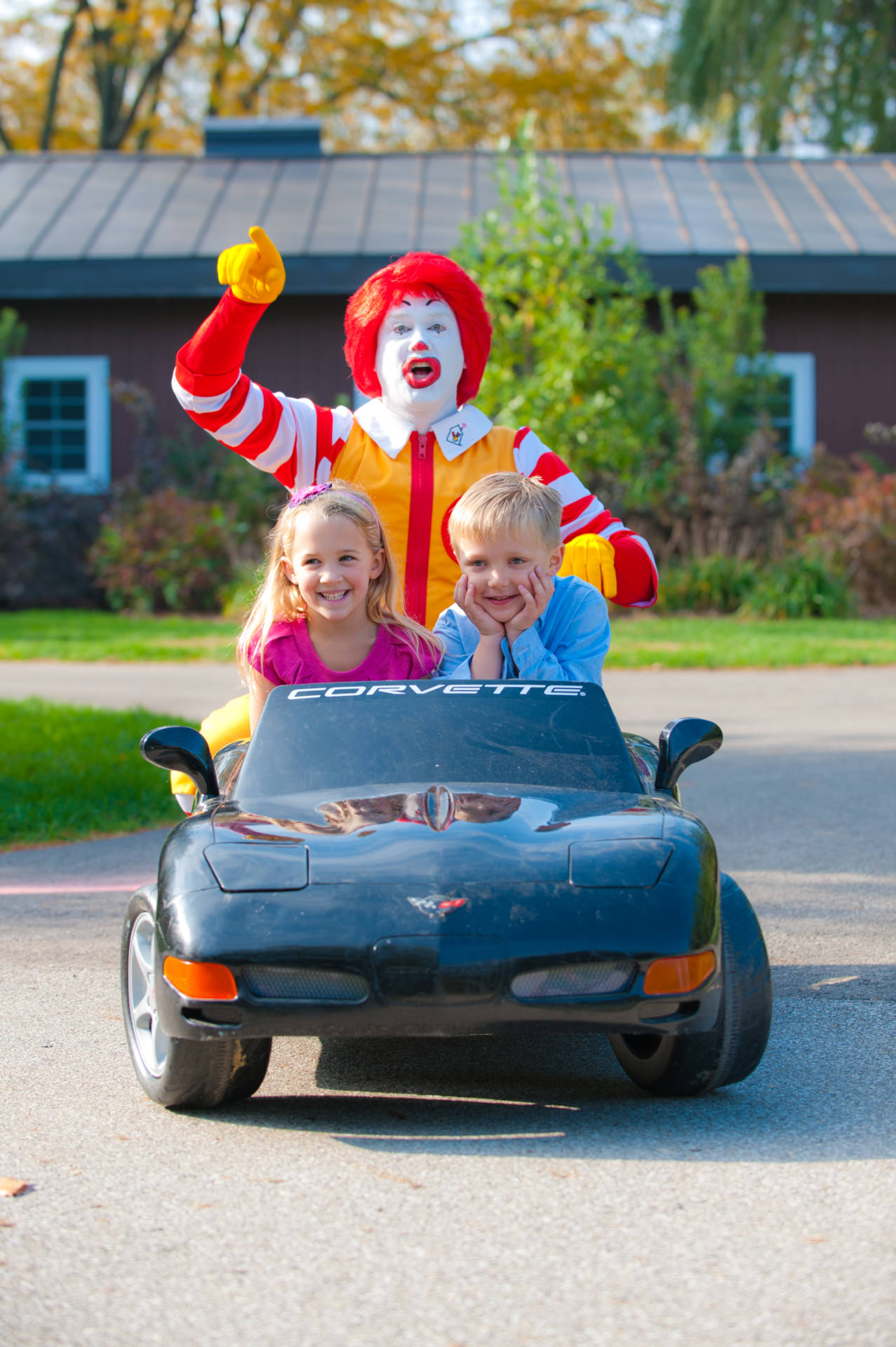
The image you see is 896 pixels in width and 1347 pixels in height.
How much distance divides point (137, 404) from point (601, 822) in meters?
15.8

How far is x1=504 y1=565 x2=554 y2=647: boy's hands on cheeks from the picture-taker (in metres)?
4.01

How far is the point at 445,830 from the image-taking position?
10.2 ft

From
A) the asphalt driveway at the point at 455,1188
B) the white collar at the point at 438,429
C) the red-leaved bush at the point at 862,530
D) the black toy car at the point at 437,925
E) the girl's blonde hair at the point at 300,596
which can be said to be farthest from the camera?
the red-leaved bush at the point at 862,530

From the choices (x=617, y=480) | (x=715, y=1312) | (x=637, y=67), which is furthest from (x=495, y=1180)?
(x=637, y=67)

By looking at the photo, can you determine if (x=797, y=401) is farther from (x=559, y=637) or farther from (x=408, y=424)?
(x=559, y=637)

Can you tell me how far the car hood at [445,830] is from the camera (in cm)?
300

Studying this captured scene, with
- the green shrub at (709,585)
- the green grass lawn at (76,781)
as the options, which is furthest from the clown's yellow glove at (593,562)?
the green shrub at (709,585)

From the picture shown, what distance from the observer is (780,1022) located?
3963 millimetres

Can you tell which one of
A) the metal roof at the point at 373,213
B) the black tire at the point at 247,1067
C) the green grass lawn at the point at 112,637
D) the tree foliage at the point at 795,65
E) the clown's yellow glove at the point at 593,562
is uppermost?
the tree foliage at the point at 795,65

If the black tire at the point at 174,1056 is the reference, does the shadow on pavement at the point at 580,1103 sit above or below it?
below

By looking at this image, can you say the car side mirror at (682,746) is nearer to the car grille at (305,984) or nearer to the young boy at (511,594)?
the young boy at (511,594)

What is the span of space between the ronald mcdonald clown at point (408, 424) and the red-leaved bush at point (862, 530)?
10894 mm

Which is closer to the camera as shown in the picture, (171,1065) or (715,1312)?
(715,1312)

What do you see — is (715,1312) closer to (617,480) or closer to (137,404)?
(617,480)
